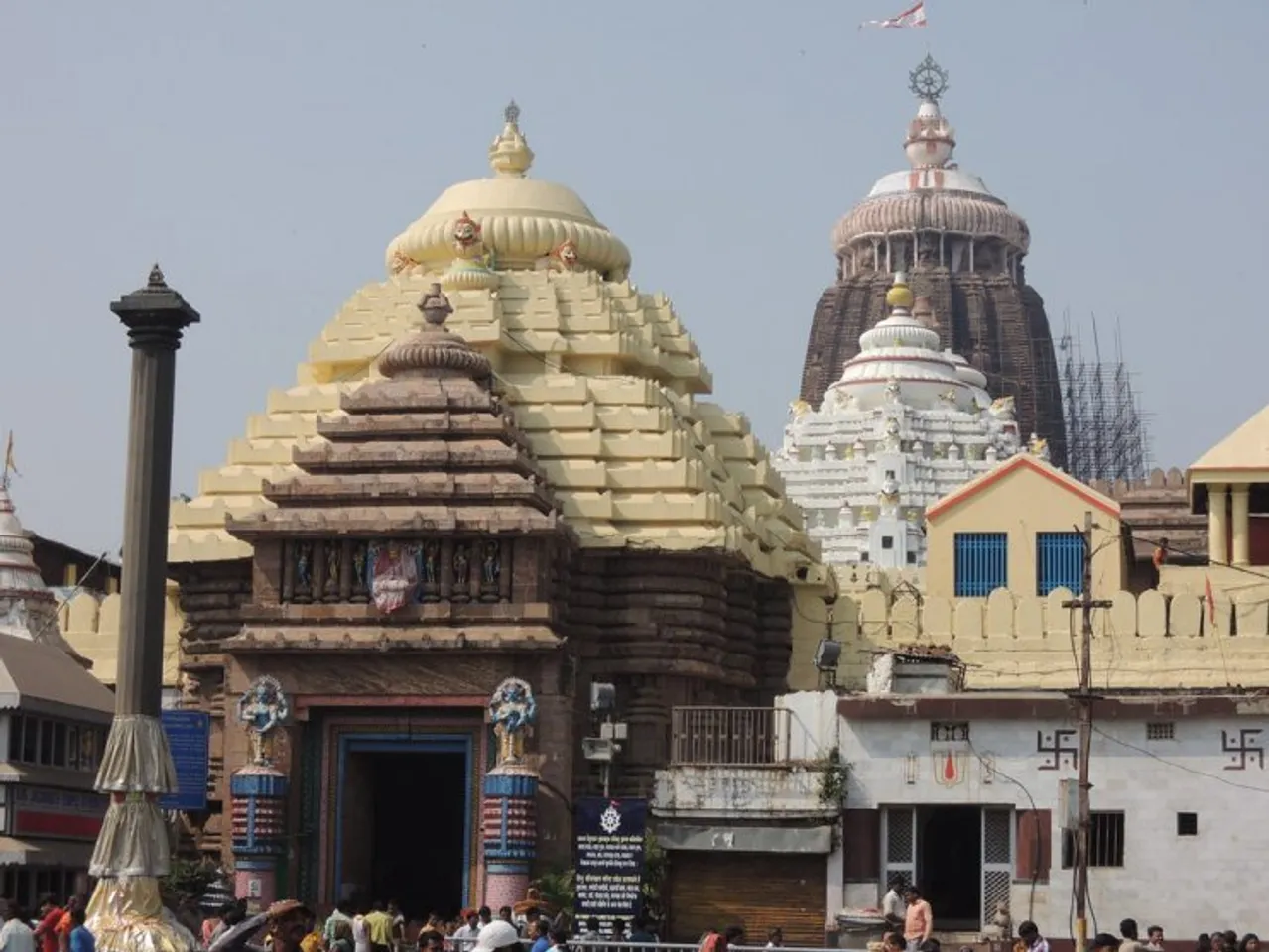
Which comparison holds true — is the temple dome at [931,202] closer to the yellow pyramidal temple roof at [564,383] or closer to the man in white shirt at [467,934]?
the yellow pyramidal temple roof at [564,383]

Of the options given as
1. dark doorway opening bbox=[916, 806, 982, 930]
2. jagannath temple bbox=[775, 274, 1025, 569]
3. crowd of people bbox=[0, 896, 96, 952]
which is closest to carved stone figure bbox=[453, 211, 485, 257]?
dark doorway opening bbox=[916, 806, 982, 930]

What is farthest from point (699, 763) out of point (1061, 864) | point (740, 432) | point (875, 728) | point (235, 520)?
point (740, 432)

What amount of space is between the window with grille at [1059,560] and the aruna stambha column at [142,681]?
23249mm

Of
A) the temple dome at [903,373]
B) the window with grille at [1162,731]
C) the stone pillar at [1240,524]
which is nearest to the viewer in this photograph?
the window with grille at [1162,731]

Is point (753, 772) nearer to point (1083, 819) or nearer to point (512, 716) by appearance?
point (512, 716)

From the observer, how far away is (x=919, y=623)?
5306 cm

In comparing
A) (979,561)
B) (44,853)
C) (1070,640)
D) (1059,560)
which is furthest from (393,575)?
(1059,560)

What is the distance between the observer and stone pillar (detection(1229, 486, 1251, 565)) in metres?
54.0

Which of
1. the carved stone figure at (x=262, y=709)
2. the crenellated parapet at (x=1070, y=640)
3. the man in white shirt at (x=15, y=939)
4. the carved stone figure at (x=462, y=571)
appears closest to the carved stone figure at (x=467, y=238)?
the crenellated parapet at (x=1070, y=640)

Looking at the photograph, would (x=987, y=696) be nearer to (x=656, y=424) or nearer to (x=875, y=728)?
(x=875, y=728)

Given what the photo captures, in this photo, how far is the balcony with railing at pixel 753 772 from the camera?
42.4 meters

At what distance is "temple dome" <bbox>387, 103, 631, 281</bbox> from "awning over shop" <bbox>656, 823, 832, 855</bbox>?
1636 cm

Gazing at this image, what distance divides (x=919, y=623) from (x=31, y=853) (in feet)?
52.1

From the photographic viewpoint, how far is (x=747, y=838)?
42.5 meters
